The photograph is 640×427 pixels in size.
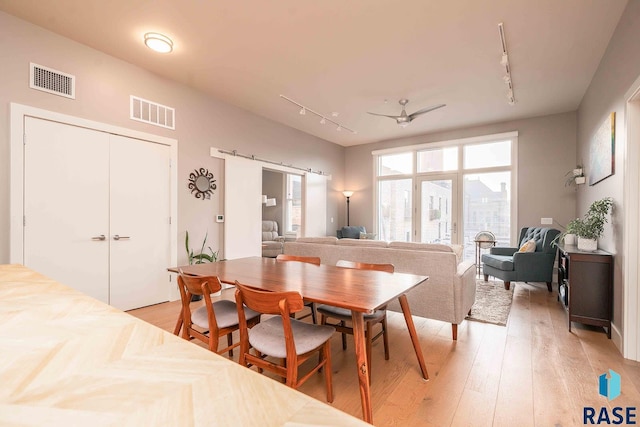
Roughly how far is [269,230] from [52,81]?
5637 mm

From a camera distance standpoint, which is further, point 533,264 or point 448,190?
point 448,190

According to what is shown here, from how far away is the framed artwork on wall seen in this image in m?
2.89

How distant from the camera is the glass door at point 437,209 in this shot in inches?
249

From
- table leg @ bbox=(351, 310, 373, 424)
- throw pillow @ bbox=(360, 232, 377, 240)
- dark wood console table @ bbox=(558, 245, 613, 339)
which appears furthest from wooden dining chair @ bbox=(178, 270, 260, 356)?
throw pillow @ bbox=(360, 232, 377, 240)

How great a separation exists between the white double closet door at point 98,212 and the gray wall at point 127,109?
18 cm

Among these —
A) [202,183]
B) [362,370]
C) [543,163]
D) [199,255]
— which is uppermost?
[543,163]

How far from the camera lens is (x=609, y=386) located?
201 centimetres

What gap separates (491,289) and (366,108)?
3.50m

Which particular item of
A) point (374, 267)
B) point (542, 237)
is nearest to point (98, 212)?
point (374, 267)

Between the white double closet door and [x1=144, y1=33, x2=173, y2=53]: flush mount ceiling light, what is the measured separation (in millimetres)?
1122

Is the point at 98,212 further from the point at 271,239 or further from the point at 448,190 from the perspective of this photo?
the point at 448,190

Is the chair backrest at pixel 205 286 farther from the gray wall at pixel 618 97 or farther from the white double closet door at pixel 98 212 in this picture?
the gray wall at pixel 618 97

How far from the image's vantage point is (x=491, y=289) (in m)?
4.63

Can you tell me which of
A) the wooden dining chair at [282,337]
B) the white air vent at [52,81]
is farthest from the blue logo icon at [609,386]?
the white air vent at [52,81]
